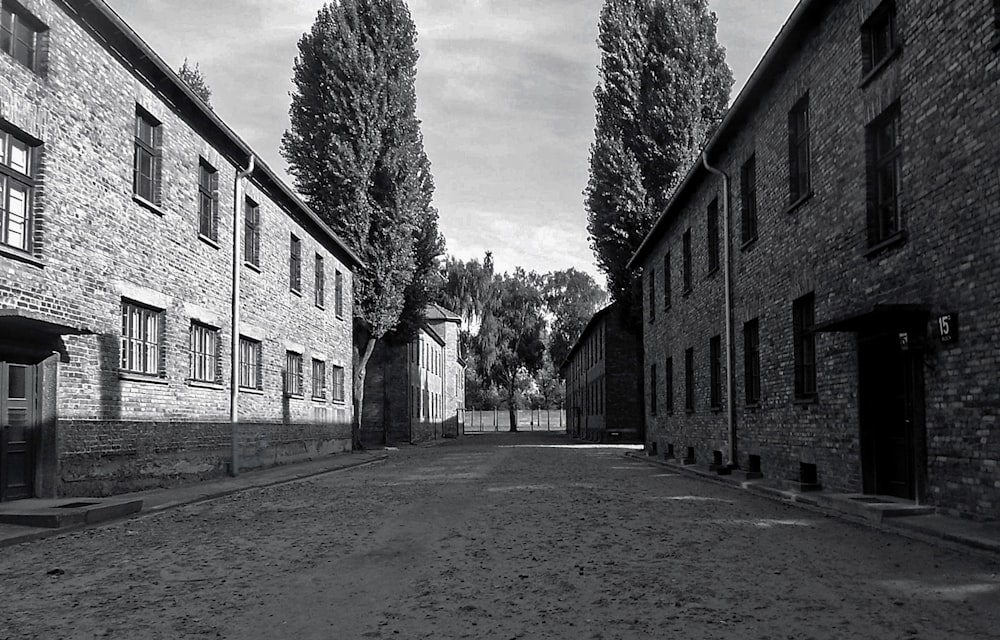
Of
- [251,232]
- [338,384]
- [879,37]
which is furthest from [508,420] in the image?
[879,37]

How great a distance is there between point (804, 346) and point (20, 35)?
11833 millimetres

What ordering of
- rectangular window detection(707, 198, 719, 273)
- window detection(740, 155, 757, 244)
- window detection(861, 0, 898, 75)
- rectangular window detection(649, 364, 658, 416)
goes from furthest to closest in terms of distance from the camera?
rectangular window detection(649, 364, 658, 416) → rectangular window detection(707, 198, 719, 273) → window detection(740, 155, 757, 244) → window detection(861, 0, 898, 75)

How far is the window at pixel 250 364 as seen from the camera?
19.9m

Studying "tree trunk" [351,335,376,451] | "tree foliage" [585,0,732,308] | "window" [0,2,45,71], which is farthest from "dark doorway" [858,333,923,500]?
"tree trunk" [351,335,376,451]

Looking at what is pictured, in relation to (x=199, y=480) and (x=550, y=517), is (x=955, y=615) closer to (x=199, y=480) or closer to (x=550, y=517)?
(x=550, y=517)

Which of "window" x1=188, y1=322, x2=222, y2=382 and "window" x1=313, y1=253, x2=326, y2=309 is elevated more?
"window" x1=313, y1=253, x2=326, y2=309

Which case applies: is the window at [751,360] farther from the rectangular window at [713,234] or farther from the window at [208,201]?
the window at [208,201]

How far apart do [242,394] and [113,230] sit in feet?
22.2

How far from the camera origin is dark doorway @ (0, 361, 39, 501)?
10711mm

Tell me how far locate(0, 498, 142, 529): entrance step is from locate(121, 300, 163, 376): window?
10.8 feet

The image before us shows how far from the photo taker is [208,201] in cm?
1816

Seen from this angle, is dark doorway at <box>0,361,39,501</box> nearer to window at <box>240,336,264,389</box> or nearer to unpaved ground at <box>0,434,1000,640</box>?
unpaved ground at <box>0,434,1000,640</box>

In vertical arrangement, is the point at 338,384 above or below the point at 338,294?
below

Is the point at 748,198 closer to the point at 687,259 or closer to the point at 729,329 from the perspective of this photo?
the point at 729,329
